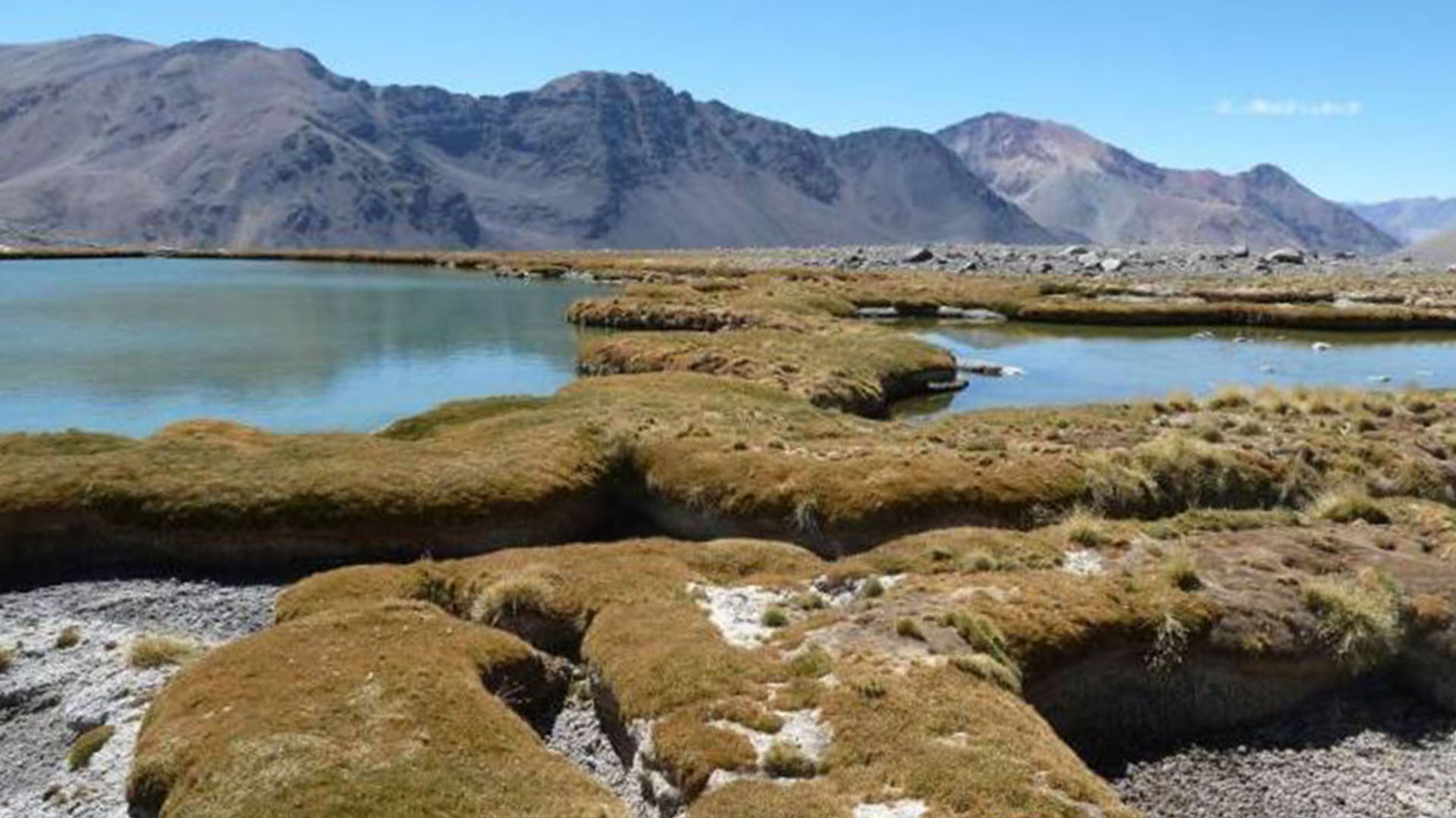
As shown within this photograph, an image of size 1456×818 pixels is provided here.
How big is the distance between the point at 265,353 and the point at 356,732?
74996 millimetres

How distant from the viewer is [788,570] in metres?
32.7

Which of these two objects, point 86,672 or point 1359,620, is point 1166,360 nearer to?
point 1359,620

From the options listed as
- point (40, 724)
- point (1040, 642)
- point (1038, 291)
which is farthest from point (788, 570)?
point (1038, 291)

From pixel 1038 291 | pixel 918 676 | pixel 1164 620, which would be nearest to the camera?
pixel 918 676

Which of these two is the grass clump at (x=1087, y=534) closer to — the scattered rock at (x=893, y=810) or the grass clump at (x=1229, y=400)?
the scattered rock at (x=893, y=810)

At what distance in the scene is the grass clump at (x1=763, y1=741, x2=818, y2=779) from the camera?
20.6 m

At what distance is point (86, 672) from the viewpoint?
94.5 feet

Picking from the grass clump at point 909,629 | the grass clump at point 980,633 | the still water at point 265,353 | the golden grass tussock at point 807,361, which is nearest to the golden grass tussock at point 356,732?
the grass clump at point 909,629

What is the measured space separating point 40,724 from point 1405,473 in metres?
45.4

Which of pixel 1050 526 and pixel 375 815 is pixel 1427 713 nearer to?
pixel 1050 526

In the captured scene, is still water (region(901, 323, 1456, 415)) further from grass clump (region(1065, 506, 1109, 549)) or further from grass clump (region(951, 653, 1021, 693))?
grass clump (region(951, 653, 1021, 693))

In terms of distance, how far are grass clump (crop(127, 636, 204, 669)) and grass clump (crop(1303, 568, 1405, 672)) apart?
28333 mm

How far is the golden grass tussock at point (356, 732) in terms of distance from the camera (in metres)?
20.1

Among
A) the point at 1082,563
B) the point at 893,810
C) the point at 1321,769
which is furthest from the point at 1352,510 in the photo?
the point at 893,810
